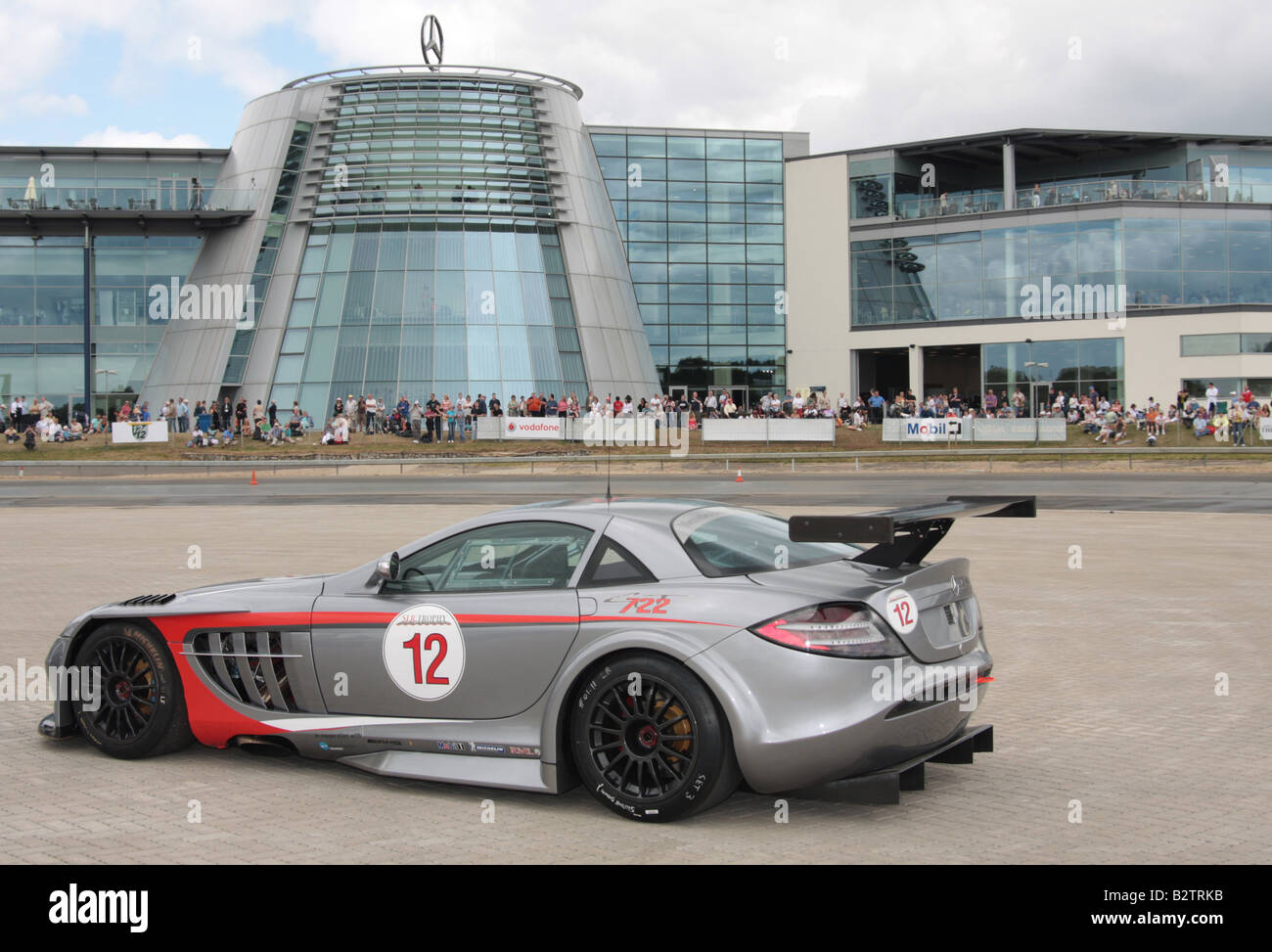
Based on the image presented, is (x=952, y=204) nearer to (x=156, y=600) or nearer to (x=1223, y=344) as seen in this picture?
(x=1223, y=344)

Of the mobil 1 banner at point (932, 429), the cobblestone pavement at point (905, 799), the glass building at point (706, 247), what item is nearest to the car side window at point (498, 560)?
the cobblestone pavement at point (905, 799)

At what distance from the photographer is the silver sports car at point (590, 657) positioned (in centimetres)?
519

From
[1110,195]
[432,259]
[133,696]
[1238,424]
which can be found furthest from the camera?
[1110,195]

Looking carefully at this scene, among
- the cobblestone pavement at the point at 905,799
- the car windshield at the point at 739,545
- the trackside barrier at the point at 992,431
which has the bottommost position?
the cobblestone pavement at the point at 905,799

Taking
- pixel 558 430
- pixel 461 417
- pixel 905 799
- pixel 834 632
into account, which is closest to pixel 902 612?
pixel 834 632

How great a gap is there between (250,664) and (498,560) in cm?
140

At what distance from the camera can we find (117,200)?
5725 centimetres

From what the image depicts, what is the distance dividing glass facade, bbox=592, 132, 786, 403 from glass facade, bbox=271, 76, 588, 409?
420 inches

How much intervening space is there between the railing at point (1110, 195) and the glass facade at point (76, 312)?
36.8 meters

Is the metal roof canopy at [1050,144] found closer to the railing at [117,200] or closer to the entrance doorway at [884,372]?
the entrance doorway at [884,372]

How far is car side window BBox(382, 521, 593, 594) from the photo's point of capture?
19.5 ft

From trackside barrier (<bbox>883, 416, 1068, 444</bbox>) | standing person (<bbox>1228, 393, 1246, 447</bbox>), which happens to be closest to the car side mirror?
trackside barrier (<bbox>883, 416, 1068, 444</bbox>)

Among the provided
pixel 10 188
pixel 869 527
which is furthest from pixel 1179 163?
pixel 869 527

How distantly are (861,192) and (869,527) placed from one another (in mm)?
59881
